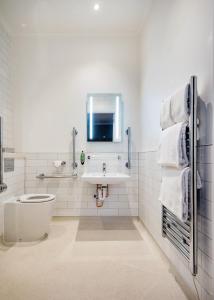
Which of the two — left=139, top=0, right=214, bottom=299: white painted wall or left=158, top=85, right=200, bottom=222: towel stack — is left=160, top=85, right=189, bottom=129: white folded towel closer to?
left=158, top=85, right=200, bottom=222: towel stack

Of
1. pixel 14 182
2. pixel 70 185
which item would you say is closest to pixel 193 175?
pixel 70 185

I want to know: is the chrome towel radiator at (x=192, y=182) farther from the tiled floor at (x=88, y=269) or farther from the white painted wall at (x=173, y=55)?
the tiled floor at (x=88, y=269)

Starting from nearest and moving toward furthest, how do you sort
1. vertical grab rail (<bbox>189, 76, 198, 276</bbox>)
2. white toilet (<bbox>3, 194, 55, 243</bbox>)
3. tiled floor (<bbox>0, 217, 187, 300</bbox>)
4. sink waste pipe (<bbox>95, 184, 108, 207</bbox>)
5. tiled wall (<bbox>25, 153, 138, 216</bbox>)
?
vertical grab rail (<bbox>189, 76, 198, 276</bbox>) → tiled floor (<bbox>0, 217, 187, 300</bbox>) → white toilet (<bbox>3, 194, 55, 243</bbox>) → sink waste pipe (<bbox>95, 184, 108, 207</bbox>) → tiled wall (<bbox>25, 153, 138, 216</bbox>)

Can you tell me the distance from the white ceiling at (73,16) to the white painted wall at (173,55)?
25 cm

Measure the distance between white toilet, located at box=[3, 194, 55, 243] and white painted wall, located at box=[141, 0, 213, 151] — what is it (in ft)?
4.93

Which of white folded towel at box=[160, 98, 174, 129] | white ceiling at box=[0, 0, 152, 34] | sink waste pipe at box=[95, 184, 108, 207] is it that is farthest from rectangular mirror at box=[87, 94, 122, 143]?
white folded towel at box=[160, 98, 174, 129]

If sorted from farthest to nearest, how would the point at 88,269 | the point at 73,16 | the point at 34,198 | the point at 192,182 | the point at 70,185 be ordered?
the point at 70,185 < the point at 73,16 < the point at 34,198 < the point at 88,269 < the point at 192,182

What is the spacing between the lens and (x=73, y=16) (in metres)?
2.85

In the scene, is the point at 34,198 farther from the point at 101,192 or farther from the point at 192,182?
the point at 192,182

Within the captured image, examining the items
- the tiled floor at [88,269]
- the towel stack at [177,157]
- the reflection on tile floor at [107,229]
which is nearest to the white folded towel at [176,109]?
the towel stack at [177,157]

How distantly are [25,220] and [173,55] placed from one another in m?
2.28

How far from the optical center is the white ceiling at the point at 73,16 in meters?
2.60

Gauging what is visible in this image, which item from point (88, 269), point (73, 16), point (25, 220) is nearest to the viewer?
point (88, 269)

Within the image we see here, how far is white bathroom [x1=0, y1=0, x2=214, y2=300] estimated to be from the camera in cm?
135
